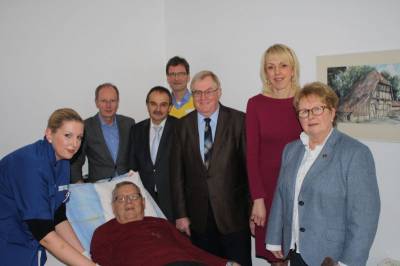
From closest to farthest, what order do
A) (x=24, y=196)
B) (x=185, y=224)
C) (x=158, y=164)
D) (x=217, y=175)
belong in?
(x=24, y=196) → (x=217, y=175) → (x=185, y=224) → (x=158, y=164)

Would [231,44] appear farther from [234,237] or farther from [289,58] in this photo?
[234,237]

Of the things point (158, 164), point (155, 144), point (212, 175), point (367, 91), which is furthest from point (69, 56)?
point (367, 91)

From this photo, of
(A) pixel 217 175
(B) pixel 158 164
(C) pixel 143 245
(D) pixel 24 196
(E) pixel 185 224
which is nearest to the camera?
(D) pixel 24 196

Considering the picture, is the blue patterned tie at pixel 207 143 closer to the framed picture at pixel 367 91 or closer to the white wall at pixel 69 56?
the framed picture at pixel 367 91

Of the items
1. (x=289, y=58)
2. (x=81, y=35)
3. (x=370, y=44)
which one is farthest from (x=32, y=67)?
(x=370, y=44)

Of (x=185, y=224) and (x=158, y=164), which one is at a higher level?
(x=158, y=164)

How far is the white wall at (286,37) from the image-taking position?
2.51 meters

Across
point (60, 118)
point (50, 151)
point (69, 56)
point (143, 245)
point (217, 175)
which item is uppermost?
point (69, 56)

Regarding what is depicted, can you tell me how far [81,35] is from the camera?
3.58 meters

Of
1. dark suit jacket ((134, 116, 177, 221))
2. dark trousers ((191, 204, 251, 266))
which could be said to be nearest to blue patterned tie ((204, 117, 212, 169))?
dark trousers ((191, 204, 251, 266))

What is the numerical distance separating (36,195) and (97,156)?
4.83 ft

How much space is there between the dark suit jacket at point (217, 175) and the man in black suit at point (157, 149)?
367mm

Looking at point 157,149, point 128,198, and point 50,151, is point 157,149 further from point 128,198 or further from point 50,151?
point 50,151

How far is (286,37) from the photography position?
305 centimetres
